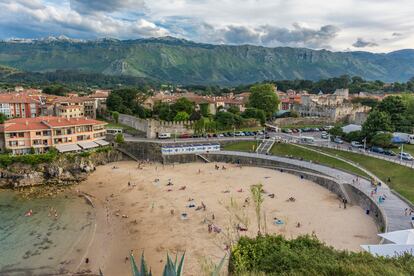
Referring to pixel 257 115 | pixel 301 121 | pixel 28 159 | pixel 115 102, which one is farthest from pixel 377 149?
pixel 115 102

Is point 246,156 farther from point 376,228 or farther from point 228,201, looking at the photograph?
point 376,228

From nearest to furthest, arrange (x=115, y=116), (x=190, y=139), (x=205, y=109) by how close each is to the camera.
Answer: (x=190, y=139) < (x=115, y=116) < (x=205, y=109)

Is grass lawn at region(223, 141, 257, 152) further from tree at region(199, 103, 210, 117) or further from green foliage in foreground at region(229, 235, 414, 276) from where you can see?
green foliage in foreground at region(229, 235, 414, 276)

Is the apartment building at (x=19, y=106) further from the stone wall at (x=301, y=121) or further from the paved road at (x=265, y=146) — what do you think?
the stone wall at (x=301, y=121)

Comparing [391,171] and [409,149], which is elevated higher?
[409,149]

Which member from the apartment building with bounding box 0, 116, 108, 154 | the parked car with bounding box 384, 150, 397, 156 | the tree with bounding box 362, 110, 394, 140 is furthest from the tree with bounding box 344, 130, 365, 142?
the apartment building with bounding box 0, 116, 108, 154

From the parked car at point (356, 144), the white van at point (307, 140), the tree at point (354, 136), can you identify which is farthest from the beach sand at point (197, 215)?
the tree at point (354, 136)

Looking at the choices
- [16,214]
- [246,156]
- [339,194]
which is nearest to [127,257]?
[16,214]

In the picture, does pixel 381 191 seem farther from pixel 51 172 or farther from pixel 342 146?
pixel 51 172
